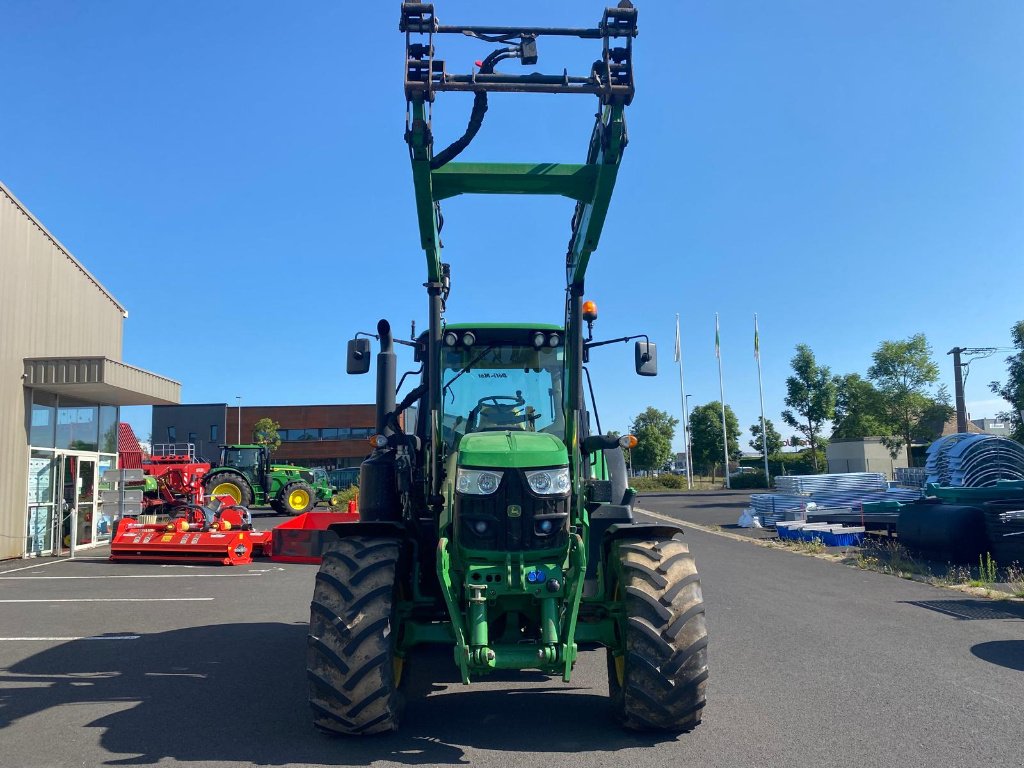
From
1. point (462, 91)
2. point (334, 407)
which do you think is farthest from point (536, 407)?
point (334, 407)

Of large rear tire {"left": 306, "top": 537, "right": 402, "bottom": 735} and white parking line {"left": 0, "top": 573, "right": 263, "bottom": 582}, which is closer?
large rear tire {"left": 306, "top": 537, "right": 402, "bottom": 735}

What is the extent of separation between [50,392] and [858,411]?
42.8m

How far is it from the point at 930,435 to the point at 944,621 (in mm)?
39467

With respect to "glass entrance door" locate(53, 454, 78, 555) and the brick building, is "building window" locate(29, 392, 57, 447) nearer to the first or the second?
"glass entrance door" locate(53, 454, 78, 555)

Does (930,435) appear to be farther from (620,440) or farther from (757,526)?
(620,440)

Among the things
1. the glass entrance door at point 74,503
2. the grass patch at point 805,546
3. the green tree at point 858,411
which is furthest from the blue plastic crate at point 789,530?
the green tree at point 858,411

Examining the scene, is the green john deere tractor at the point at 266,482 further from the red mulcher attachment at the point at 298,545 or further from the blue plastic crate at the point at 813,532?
the red mulcher attachment at the point at 298,545

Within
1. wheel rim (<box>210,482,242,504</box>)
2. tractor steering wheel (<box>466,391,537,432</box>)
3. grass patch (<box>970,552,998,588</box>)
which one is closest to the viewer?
tractor steering wheel (<box>466,391,537,432</box>)

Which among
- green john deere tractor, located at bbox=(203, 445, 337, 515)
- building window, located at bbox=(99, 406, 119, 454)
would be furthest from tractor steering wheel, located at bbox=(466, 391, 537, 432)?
green john deere tractor, located at bbox=(203, 445, 337, 515)

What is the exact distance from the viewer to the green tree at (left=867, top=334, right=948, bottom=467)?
42.7 m

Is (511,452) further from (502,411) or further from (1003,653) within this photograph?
(1003,653)

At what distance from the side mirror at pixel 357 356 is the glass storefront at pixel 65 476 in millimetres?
12964

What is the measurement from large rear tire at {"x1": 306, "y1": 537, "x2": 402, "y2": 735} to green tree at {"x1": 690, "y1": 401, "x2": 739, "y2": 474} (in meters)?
55.5

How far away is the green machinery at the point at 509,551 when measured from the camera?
14.3 feet
